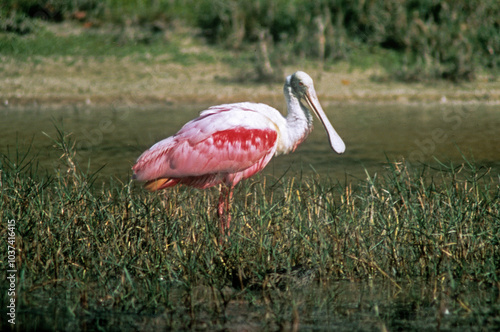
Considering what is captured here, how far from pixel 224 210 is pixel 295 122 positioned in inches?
39.6

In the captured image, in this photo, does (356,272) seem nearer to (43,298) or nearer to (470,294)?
(470,294)

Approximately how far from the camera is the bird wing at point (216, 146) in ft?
19.3

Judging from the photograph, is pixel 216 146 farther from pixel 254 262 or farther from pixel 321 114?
pixel 254 262

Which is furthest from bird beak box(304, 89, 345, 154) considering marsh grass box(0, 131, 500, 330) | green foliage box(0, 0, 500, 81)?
green foliage box(0, 0, 500, 81)

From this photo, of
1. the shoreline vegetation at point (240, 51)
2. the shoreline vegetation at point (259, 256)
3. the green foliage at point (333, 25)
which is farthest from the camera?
the green foliage at point (333, 25)

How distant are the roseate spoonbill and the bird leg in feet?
0.05

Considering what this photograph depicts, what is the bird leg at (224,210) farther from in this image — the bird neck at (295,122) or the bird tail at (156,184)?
the bird neck at (295,122)

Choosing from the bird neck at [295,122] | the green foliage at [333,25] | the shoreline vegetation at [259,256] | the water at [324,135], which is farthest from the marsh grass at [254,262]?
the green foliage at [333,25]

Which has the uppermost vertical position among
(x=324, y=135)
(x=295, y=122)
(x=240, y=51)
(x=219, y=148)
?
(x=240, y=51)

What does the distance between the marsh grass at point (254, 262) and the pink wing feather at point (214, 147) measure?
36cm

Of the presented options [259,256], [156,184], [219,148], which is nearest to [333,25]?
[219,148]

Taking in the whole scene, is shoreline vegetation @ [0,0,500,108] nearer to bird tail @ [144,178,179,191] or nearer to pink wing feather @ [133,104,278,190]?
pink wing feather @ [133,104,278,190]

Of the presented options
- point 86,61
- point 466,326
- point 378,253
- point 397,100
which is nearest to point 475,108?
point 397,100

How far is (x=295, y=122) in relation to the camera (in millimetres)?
6133
